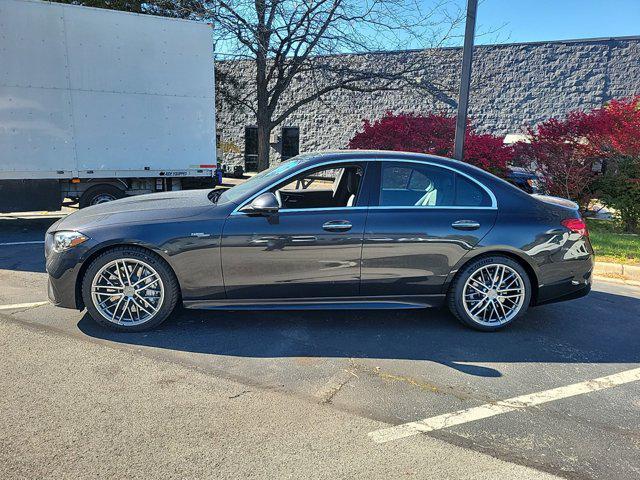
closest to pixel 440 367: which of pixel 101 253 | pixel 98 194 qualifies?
pixel 101 253

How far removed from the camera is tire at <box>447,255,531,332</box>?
14.5ft

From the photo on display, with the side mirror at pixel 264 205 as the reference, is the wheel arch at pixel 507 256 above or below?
below

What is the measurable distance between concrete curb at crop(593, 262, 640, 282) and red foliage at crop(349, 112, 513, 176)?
177 inches

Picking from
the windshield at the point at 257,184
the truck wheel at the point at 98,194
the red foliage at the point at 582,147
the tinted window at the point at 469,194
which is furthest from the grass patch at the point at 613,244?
the truck wheel at the point at 98,194

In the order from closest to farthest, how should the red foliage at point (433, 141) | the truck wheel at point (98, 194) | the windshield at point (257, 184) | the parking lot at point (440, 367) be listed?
1. the parking lot at point (440, 367)
2. the windshield at point (257, 184)
3. the truck wheel at point (98, 194)
4. the red foliage at point (433, 141)

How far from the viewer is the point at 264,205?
4.04 m

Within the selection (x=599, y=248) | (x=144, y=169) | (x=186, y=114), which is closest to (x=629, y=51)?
(x=599, y=248)

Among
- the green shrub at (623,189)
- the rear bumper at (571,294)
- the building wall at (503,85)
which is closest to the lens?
the rear bumper at (571,294)

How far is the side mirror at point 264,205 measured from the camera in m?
4.04

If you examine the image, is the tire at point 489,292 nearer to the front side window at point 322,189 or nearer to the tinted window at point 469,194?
the tinted window at point 469,194

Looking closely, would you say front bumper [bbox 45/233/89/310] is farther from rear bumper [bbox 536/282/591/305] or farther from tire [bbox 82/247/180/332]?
rear bumper [bbox 536/282/591/305]

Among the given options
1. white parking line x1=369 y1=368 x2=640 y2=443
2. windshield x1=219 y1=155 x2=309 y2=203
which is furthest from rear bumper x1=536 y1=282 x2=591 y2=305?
windshield x1=219 y1=155 x2=309 y2=203

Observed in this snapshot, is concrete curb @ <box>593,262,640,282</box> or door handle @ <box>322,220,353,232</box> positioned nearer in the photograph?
door handle @ <box>322,220,353,232</box>

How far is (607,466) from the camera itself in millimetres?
2600
